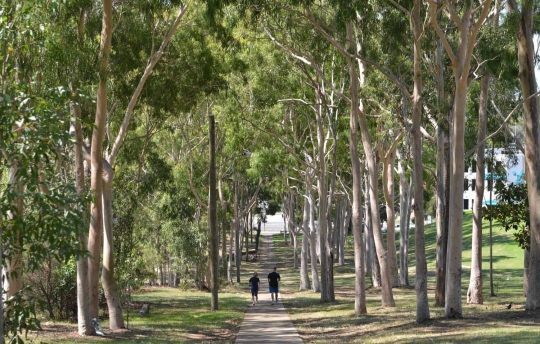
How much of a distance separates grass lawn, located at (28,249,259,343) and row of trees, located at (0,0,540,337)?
0.90 m

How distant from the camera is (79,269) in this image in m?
18.7

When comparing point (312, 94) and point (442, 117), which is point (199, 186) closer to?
point (312, 94)

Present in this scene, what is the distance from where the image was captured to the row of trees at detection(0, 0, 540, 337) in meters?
10.2

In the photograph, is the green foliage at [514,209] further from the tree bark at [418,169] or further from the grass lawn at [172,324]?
the grass lawn at [172,324]

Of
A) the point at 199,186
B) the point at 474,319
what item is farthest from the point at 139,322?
the point at 199,186

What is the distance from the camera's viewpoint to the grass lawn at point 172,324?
18.7m

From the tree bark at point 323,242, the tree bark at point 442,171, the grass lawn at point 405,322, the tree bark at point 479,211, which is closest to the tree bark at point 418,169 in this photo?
the grass lawn at point 405,322

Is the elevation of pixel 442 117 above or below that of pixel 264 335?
above

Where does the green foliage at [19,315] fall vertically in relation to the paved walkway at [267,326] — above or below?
above

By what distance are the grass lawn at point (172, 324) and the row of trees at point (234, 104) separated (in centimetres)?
90

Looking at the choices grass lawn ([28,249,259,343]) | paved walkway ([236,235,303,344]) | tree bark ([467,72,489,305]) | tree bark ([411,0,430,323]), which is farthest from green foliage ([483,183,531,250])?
grass lawn ([28,249,259,343])

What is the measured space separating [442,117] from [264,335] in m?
7.47

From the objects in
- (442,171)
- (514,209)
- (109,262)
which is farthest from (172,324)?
(514,209)

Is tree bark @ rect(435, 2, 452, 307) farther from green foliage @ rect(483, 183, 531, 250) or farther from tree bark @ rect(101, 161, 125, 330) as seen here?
tree bark @ rect(101, 161, 125, 330)
